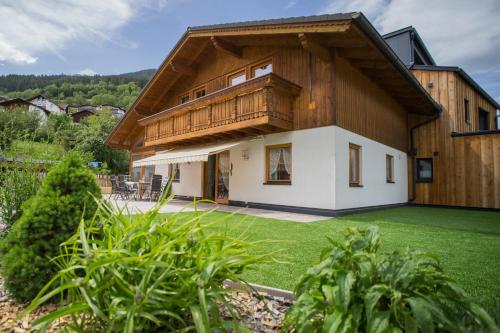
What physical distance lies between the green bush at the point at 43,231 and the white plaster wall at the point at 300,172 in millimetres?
7257

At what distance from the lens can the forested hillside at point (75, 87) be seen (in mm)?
78625

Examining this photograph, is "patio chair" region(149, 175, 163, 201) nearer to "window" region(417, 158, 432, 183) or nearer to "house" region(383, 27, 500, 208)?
"house" region(383, 27, 500, 208)

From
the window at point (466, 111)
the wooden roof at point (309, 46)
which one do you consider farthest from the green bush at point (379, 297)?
the window at point (466, 111)

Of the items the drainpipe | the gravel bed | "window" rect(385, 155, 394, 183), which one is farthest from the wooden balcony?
the drainpipe

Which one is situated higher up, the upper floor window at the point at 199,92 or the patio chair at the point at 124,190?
the upper floor window at the point at 199,92

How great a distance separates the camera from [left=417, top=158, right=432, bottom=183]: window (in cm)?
1355

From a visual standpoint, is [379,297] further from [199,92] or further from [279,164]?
[199,92]

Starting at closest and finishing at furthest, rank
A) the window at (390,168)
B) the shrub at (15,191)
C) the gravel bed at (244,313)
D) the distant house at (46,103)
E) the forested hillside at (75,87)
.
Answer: the gravel bed at (244,313) → the shrub at (15,191) → the window at (390,168) → the distant house at (46,103) → the forested hillside at (75,87)

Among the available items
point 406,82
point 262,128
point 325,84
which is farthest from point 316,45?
point 406,82

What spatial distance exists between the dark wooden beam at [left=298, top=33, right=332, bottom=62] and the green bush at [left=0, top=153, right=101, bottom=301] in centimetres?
733

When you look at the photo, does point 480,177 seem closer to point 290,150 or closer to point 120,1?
point 290,150

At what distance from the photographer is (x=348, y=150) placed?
9.16 m

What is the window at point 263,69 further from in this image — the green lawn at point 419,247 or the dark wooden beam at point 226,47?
the green lawn at point 419,247

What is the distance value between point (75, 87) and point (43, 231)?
10180 cm
